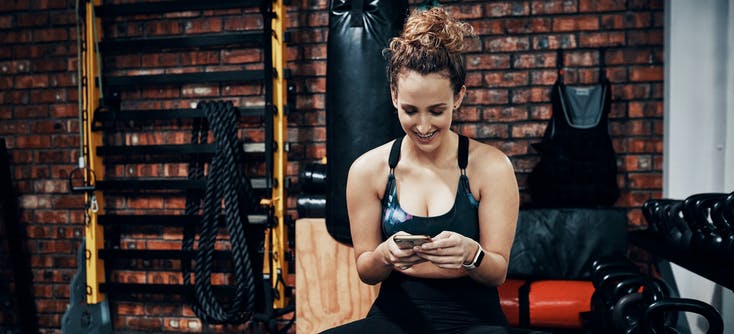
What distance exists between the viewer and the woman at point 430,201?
1487 mm

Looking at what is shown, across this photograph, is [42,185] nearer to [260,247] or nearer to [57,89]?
[57,89]

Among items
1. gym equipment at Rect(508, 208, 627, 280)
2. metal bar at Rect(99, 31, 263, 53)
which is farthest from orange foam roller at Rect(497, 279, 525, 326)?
metal bar at Rect(99, 31, 263, 53)

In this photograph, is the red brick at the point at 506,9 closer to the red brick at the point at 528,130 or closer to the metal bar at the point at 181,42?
the red brick at the point at 528,130

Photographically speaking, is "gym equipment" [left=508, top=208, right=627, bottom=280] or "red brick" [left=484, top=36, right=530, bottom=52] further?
"red brick" [left=484, top=36, right=530, bottom=52]

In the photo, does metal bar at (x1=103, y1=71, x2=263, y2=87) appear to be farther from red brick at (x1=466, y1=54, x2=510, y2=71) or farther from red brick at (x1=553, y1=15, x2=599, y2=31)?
red brick at (x1=553, y1=15, x2=599, y2=31)

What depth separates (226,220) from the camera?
3045mm

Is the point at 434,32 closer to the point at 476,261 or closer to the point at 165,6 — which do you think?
the point at 476,261

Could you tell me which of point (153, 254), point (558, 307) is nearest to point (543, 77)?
point (558, 307)

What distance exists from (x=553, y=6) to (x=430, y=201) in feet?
6.26

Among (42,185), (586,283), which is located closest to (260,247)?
(42,185)

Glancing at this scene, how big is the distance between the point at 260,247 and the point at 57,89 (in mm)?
1639

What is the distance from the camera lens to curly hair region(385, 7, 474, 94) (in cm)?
148

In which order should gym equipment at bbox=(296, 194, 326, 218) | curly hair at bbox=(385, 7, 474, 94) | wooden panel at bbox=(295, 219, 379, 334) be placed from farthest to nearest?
1. gym equipment at bbox=(296, 194, 326, 218)
2. wooden panel at bbox=(295, 219, 379, 334)
3. curly hair at bbox=(385, 7, 474, 94)

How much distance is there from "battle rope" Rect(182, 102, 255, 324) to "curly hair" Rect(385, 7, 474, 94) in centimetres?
168
